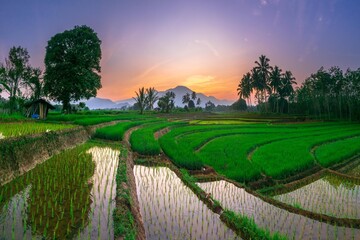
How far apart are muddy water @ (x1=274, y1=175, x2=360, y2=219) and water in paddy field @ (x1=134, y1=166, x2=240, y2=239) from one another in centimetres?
302

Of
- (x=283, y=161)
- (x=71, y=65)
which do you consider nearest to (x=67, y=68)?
(x=71, y=65)

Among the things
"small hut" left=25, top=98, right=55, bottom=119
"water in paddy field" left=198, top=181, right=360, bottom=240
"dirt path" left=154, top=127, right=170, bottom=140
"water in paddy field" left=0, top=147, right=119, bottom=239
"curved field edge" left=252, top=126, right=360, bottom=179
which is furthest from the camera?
"small hut" left=25, top=98, right=55, bottom=119

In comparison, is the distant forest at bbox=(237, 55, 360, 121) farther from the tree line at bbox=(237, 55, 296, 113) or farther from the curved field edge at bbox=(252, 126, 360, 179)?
the curved field edge at bbox=(252, 126, 360, 179)

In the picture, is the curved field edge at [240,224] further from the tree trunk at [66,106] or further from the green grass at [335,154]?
the tree trunk at [66,106]

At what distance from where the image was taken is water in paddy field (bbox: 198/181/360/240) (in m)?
5.52

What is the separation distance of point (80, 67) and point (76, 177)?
23.8 meters

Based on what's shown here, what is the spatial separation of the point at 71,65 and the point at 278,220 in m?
27.6

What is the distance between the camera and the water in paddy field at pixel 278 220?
18.1 feet

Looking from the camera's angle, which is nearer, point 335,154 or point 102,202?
point 102,202

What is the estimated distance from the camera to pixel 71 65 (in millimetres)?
27750

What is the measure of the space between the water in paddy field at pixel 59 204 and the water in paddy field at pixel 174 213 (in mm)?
937

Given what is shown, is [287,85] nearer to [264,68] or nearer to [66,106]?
[264,68]

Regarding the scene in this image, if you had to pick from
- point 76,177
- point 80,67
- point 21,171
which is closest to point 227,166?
point 76,177

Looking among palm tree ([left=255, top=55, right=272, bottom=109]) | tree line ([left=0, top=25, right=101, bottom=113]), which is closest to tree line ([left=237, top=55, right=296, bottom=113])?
palm tree ([left=255, top=55, right=272, bottom=109])
